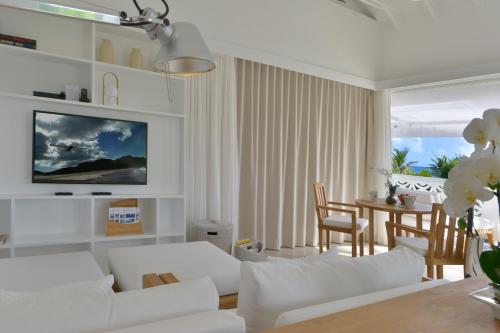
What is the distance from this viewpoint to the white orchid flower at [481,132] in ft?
2.94

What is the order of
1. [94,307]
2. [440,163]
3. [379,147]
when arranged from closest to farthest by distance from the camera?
1. [94,307]
2. [379,147]
3. [440,163]

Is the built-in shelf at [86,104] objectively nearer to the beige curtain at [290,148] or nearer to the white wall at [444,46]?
the beige curtain at [290,148]

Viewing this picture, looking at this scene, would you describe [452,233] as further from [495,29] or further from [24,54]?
[24,54]

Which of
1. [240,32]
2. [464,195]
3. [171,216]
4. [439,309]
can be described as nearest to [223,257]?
[171,216]

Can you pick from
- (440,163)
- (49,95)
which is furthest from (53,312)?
(440,163)

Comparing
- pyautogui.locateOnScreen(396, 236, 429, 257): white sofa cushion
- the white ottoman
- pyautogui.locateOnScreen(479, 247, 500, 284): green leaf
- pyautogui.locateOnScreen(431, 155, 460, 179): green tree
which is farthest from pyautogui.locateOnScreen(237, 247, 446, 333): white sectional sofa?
pyautogui.locateOnScreen(431, 155, 460, 179): green tree

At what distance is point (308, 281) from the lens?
1156 millimetres

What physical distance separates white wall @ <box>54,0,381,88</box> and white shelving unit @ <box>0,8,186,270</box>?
1.69ft

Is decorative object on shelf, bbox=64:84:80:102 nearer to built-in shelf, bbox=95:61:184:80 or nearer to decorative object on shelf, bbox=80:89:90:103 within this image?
decorative object on shelf, bbox=80:89:90:103

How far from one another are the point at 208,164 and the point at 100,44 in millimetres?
1600

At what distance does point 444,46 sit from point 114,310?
5.41m

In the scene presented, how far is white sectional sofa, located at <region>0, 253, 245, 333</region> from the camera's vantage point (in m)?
0.91

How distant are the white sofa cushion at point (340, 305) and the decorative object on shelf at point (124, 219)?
2.63 meters

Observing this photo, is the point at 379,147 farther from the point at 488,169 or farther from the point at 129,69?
the point at 488,169
